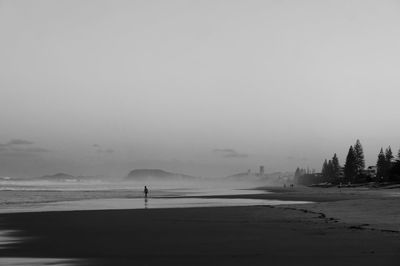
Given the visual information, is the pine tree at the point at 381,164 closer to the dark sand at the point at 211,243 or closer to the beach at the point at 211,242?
the beach at the point at 211,242

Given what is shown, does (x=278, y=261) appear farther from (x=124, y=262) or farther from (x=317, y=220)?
(x=317, y=220)

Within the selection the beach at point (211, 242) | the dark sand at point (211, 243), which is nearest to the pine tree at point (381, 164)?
the beach at point (211, 242)

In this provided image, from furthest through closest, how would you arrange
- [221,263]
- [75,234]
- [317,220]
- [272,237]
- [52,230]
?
[317,220] < [52,230] < [75,234] < [272,237] < [221,263]

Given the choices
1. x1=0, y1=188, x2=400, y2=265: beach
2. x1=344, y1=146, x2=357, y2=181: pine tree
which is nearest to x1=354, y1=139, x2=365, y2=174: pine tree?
x1=344, y1=146, x2=357, y2=181: pine tree

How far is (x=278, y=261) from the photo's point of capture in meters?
14.7

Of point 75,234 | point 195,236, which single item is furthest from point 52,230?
point 195,236

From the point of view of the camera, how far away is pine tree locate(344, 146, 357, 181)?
167375 millimetres

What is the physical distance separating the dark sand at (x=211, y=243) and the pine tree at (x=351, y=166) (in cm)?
14543

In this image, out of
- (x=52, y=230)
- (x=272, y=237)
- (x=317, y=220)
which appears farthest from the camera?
(x=317, y=220)

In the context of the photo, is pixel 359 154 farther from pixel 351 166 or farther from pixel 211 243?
pixel 211 243

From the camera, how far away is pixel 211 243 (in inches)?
749

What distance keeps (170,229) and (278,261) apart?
10888 millimetres

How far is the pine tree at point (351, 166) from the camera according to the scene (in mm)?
167375

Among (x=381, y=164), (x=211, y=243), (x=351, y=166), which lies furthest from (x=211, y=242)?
(x=381, y=164)
